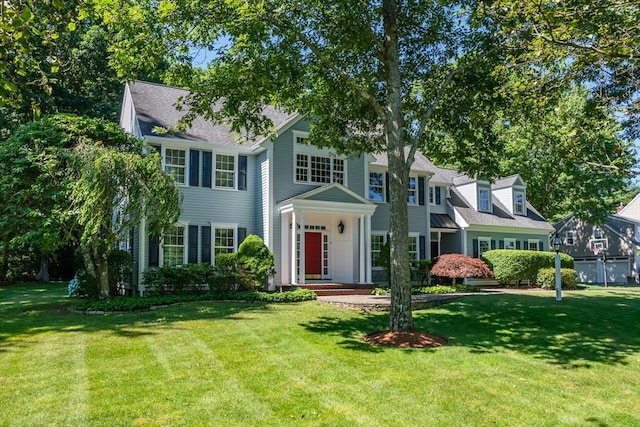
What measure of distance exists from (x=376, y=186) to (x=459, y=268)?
5.06 metres

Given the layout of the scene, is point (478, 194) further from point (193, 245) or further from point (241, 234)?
point (193, 245)

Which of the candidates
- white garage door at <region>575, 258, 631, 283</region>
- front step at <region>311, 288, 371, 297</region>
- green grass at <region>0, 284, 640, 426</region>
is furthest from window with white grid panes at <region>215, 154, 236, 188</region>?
white garage door at <region>575, 258, 631, 283</region>

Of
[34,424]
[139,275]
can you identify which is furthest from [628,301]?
[34,424]

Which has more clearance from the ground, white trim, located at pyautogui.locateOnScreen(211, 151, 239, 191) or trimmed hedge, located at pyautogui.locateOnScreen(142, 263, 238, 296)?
white trim, located at pyautogui.locateOnScreen(211, 151, 239, 191)

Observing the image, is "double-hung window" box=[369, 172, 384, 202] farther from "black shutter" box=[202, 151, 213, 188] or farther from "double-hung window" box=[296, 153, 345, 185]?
"black shutter" box=[202, 151, 213, 188]

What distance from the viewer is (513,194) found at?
2808 cm

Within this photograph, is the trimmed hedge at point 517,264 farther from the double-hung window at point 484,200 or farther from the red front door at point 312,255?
the red front door at point 312,255

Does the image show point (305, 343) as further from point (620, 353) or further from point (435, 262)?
point (435, 262)

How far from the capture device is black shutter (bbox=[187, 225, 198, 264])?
17297 mm

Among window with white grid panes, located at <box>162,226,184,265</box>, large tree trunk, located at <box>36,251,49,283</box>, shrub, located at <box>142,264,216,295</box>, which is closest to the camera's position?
shrub, located at <box>142,264,216,295</box>

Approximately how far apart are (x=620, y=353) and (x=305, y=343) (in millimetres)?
5776

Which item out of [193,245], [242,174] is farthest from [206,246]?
[242,174]

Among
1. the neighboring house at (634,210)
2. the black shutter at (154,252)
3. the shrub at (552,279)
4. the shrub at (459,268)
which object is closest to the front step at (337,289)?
the shrub at (459,268)

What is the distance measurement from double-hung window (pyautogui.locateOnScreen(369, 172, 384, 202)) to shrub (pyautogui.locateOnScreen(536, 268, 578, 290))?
27.9 feet
